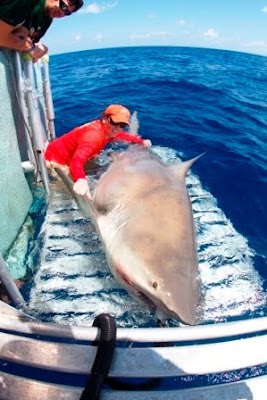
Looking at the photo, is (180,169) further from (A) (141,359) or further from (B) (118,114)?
(A) (141,359)

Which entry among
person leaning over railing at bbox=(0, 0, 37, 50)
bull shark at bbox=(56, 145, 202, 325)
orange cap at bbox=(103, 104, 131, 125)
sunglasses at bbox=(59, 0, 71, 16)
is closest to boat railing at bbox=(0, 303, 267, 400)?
bull shark at bbox=(56, 145, 202, 325)

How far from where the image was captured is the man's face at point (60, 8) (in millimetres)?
3074

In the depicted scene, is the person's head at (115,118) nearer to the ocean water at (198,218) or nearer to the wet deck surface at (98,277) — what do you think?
the ocean water at (198,218)

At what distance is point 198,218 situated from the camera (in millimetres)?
3895

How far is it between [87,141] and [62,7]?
A: 122cm

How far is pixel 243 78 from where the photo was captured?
51.7 ft

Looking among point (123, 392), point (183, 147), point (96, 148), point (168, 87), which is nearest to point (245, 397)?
point (123, 392)

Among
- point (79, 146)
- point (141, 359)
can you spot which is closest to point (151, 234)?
point (141, 359)

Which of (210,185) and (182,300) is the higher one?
(182,300)

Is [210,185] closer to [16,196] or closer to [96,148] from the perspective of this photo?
[96,148]

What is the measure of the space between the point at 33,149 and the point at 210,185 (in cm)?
257

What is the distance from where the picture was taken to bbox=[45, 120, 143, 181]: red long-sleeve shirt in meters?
3.31

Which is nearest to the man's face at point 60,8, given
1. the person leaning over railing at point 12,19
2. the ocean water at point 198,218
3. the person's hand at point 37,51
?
the person leaning over railing at point 12,19

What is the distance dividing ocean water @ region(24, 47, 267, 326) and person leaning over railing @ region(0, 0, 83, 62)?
1.56 meters
